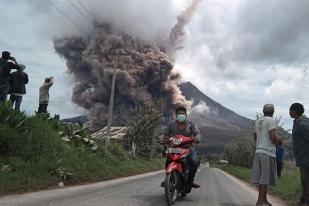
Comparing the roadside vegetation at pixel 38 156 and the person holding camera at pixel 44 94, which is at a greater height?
the person holding camera at pixel 44 94

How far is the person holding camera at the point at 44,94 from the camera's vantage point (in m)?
16.6

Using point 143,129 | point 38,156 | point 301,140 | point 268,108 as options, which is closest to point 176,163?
point 268,108

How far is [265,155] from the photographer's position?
9.16 metres

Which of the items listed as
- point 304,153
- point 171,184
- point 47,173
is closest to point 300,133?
point 304,153

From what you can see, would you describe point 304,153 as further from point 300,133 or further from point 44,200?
point 44,200

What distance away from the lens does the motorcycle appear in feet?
28.7

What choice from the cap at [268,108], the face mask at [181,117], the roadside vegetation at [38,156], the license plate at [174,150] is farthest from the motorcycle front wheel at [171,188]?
the roadside vegetation at [38,156]

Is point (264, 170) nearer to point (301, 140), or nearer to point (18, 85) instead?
point (301, 140)

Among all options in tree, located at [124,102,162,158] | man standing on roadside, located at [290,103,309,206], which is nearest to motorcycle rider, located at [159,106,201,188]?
man standing on roadside, located at [290,103,309,206]

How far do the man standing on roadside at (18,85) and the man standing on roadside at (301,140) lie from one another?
8.29 meters

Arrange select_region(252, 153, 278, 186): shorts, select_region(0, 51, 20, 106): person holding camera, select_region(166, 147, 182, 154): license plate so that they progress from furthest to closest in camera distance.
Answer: select_region(0, 51, 20, 106): person holding camera → select_region(252, 153, 278, 186): shorts → select_region(166, 147, 182, 154): license plate

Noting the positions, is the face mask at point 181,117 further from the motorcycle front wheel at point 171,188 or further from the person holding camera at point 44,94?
the person holding camera at point 44,94

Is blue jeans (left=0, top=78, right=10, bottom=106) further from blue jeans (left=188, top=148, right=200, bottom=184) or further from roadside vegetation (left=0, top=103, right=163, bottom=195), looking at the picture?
blue jeans (left=188, top=148, right=200, bottom=184)

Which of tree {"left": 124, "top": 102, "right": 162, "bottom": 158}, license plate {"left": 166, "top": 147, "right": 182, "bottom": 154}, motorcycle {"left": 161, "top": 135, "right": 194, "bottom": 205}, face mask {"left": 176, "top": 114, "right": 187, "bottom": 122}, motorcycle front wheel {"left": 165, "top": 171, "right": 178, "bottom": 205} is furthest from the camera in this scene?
tree {"left": 124, "top": 102, "right": 162, "bottom": 158}
